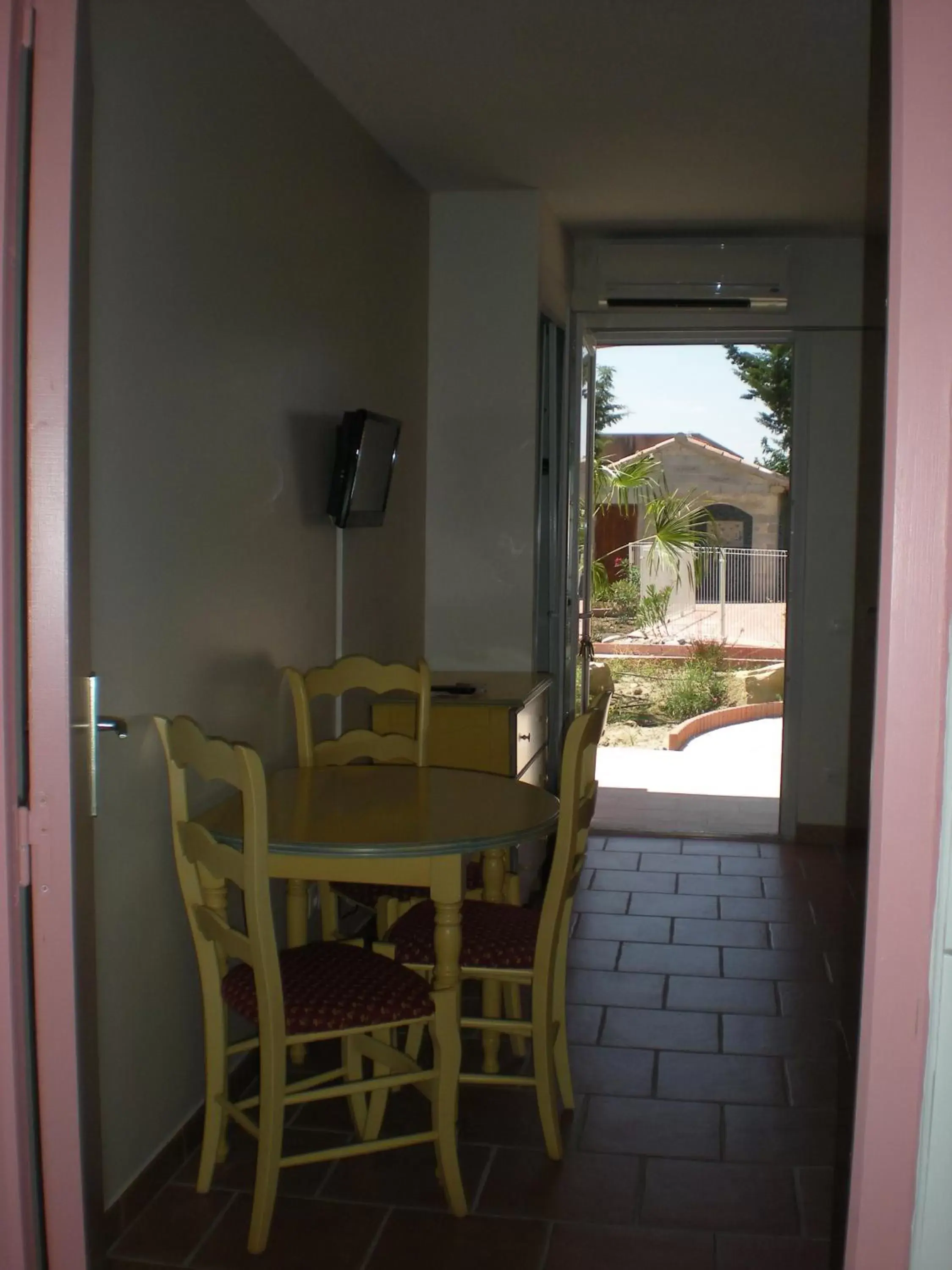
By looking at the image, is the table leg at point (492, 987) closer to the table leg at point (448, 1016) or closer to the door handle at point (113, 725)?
the table leg at point (448, 1016)

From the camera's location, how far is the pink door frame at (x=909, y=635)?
45.8 inches

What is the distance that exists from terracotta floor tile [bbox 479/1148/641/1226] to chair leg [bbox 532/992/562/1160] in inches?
2.0

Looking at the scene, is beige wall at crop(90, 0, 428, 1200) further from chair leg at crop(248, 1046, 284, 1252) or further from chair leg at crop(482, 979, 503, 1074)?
chair leg at crop(482, 979, 503, 1074)

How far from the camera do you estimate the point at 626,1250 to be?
7.95 feet

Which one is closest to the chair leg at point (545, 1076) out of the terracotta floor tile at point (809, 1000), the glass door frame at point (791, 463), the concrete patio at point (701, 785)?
the terracotta floor tile at point (809, 1000)

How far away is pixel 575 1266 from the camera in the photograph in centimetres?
237

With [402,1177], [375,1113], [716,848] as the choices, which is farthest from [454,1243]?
[716,848]

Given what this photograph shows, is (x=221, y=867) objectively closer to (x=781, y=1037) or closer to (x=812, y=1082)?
(x=812, y=1082)

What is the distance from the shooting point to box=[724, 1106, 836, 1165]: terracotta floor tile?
2.79 meters

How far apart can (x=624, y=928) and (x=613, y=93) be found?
Result: 2850 mm

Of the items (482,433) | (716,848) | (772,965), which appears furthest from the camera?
(716,848)

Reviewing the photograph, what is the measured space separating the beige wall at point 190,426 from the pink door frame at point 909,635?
161 cm

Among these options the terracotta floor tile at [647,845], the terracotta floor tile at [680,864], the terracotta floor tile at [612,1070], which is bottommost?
the terracotta floor tile at [612,1070]

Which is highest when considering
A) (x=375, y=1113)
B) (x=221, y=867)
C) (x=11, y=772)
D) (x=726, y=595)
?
(x=726, y=595)
